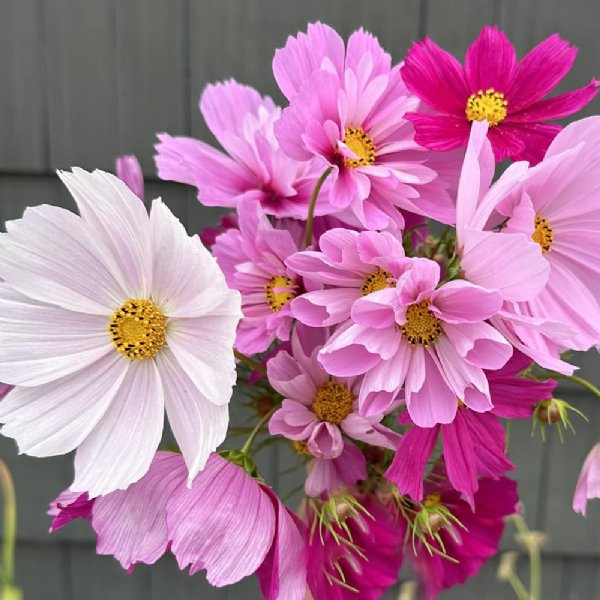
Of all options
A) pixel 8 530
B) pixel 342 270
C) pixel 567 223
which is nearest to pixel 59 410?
pixel 342 270

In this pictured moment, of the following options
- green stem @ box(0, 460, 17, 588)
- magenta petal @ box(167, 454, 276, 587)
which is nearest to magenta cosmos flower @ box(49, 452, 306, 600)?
magenta petal @ box(167, 454, 276, 587)

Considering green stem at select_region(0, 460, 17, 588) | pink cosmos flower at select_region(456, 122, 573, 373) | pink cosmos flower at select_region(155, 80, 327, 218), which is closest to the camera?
pink cosmos flower at select_region(456, 122, 573, 373)

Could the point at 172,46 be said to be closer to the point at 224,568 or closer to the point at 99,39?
the point at 99,39

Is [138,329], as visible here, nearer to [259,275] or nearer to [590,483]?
[259,275]

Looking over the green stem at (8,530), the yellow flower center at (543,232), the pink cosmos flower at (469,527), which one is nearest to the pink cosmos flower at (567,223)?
the yellow flower center at (543,232)

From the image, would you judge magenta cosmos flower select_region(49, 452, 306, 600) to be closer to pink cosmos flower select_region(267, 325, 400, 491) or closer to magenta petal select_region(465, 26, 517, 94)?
pink cosmos flower select_region(267, 325, 400, 491)

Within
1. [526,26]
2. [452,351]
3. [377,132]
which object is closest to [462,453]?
[452,351]
